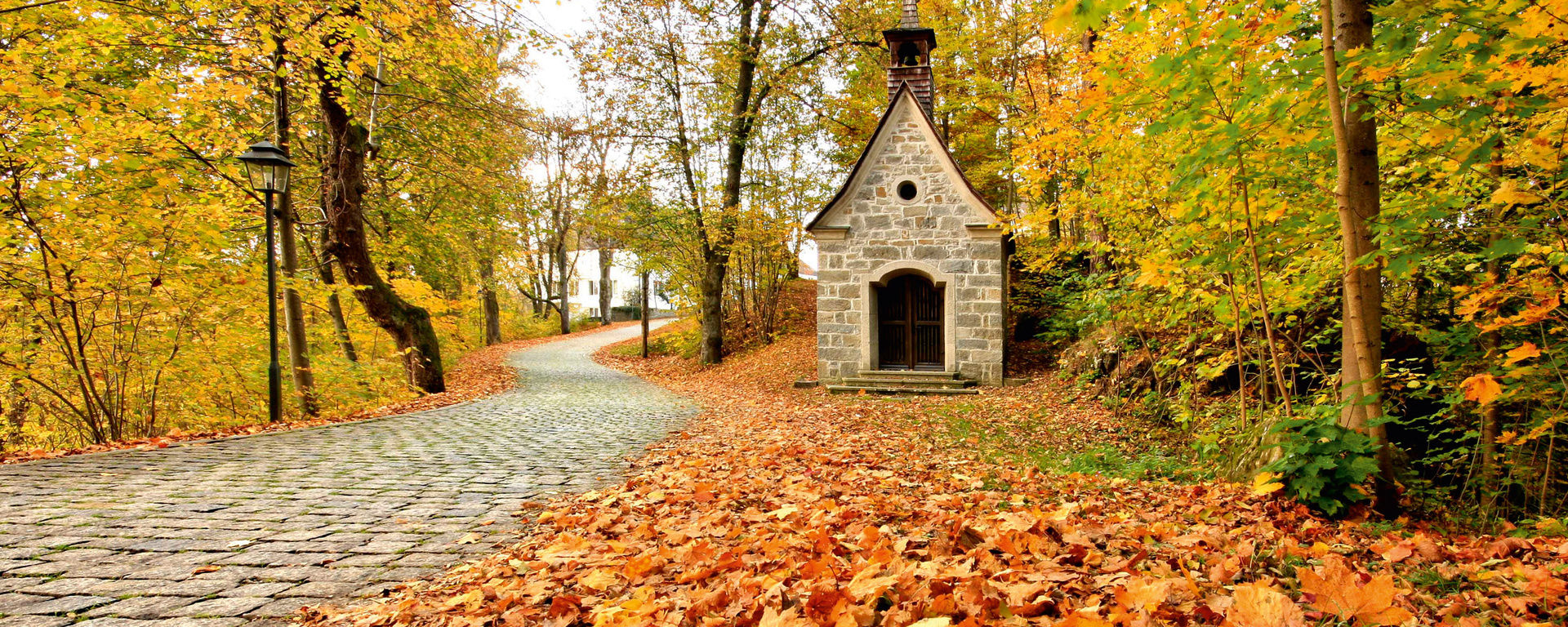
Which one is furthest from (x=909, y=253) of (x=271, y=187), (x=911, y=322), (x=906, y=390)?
(x=271, y=187)

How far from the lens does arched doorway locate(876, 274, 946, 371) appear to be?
40.2 ft

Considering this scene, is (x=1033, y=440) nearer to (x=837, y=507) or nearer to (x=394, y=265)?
(x=837, y=507)

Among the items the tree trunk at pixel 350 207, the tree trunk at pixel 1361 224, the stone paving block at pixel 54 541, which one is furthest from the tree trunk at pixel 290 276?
the tree trunk at pixel 1361 224

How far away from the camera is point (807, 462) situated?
202 inches

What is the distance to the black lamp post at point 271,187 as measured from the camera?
712cm

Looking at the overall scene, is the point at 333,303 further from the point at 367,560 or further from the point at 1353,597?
the point at 1353,597

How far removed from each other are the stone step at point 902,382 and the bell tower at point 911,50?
15.8 feet

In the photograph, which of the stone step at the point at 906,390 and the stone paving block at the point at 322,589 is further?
the stone step at the point at 906,390

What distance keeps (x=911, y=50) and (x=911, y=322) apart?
203 inches

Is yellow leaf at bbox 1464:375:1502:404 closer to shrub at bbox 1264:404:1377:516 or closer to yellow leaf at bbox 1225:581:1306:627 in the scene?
shrub at bbox 1264:404:1377:516

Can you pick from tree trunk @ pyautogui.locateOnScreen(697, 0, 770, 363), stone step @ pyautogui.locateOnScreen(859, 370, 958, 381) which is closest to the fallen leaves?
stone step @ pyautogui.locateOnScreen(859, 370, 958, 381)

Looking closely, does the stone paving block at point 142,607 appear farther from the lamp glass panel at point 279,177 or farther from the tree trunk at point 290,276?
the tree trunk at point 290,276

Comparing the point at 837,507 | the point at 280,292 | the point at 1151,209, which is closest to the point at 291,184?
the point at 280,292

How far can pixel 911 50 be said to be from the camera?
1268 centimetres
